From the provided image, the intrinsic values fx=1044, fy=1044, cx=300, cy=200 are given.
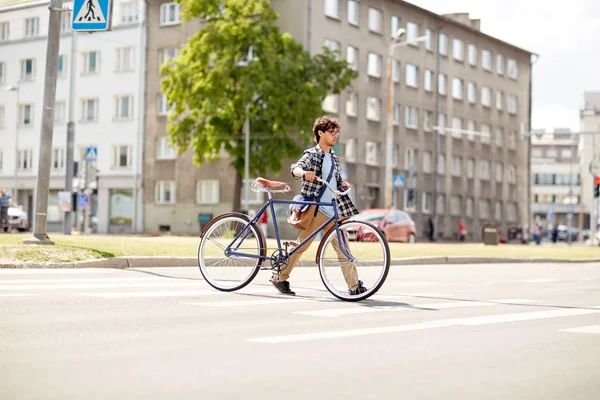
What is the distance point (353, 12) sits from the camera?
59250 mm

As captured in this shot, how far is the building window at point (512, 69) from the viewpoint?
77.2 meters

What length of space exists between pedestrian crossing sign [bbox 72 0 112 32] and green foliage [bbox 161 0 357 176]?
2882cm

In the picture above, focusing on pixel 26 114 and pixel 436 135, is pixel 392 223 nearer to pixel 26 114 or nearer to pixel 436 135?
pixel 436 135

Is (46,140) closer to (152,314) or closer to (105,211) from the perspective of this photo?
(152,314)

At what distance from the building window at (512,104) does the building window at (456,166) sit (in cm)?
825

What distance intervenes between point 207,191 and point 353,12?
13.1 meters

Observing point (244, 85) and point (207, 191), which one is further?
point (207, 191)

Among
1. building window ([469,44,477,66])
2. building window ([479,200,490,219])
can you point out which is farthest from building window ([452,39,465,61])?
building window ([479,200,490,219])

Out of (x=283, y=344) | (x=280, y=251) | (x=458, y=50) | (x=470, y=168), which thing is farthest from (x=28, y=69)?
(x=283, y=344)

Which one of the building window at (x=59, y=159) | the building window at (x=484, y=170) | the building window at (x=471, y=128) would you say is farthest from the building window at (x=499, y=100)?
the building window at (x=59, y=159)

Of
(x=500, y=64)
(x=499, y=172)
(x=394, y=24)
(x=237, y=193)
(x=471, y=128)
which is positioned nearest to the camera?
(x=237, y=193)

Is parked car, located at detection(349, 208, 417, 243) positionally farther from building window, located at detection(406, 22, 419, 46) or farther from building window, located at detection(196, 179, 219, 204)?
building window, located at detection(406, 22, 419, 46)

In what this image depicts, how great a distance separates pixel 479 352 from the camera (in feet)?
22.6

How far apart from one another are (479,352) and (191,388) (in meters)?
2.42
